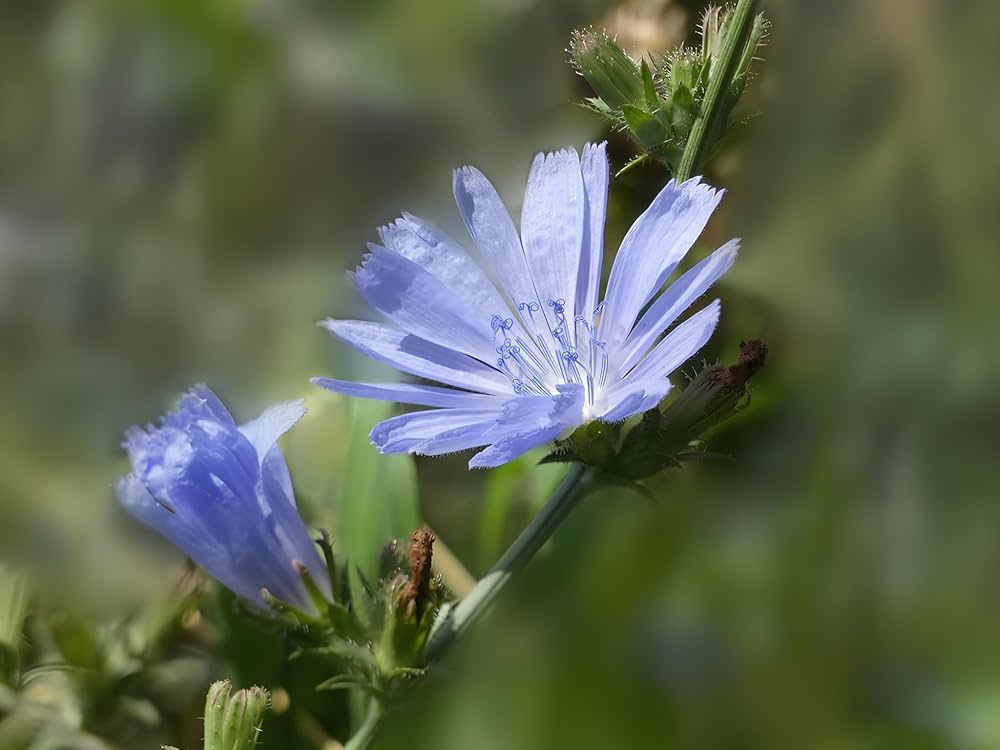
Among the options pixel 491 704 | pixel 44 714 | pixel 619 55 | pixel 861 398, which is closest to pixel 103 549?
pixel 44 714

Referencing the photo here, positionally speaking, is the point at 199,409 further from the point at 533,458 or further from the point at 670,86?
the point at 533,458

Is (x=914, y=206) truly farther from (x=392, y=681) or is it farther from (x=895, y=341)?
(x=392, y=681)

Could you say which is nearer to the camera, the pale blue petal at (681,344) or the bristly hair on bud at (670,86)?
the pale blue petal at (681,344)

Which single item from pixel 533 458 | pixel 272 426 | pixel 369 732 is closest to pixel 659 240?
pixel 272 426

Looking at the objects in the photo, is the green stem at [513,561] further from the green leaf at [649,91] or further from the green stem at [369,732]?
the green leaf at [649,91]

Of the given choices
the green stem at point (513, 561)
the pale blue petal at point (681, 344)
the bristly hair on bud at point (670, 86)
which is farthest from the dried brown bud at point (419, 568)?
the bristly hair on bud at point (670, 86)

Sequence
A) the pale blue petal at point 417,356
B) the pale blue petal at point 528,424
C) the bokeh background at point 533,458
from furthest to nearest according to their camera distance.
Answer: the bokeh background at point 533,458, the pale blue petal at point 417,356, the pale blue petal at point 528,424

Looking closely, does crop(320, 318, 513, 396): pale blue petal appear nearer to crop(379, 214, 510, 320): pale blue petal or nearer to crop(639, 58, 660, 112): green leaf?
crop(379, 214, 510, 320): pale blue petal
